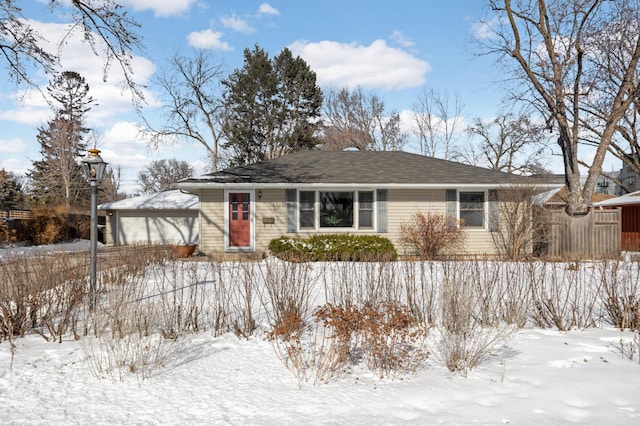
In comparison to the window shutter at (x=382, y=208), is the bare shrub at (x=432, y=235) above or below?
below

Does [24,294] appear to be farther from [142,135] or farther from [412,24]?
[142,135]

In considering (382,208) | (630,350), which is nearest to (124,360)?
(630,350)

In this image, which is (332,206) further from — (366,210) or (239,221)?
(239,221)

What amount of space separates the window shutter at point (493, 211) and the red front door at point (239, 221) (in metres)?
7.90

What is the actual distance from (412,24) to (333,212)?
6.22 m

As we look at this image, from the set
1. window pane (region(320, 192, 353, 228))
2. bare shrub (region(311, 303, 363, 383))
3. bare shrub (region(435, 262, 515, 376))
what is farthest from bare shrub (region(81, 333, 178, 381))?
window pane (region(320, 192, 353, 228))

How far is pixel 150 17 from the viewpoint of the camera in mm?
→ 8492

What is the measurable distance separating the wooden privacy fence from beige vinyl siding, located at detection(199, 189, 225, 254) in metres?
10.6

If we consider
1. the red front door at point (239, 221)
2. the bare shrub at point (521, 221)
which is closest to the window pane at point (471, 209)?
the bare shrub at point (521, 221)

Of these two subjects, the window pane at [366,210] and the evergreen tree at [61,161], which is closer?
the window pane at [366,210]

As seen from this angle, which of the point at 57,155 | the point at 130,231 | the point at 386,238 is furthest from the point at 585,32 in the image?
the point at 57,155

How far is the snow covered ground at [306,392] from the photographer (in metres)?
3.10

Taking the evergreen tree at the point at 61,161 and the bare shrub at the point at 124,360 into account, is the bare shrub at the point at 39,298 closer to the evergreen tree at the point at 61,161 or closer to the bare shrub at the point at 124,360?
the bare shrub at the point at 124,360

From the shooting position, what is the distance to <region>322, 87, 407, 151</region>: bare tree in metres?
33.6
